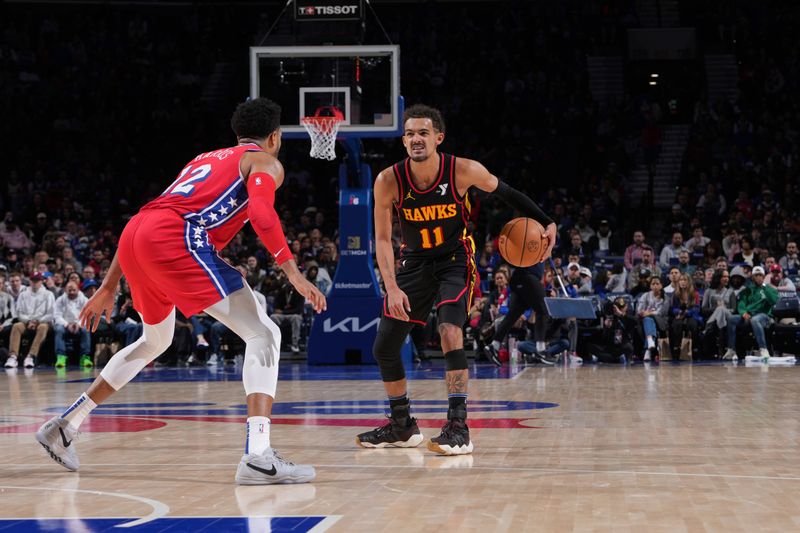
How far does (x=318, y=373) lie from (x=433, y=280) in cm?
717

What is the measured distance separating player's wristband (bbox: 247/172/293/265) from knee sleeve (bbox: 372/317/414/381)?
1.59 meters

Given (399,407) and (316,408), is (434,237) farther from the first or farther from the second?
(316,408)

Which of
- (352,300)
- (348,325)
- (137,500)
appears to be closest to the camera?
(137,500)

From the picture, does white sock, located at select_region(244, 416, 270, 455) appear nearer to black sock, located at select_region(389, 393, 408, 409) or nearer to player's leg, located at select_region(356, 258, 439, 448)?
player's leg, located at select_region(356, 258, 439, 448)

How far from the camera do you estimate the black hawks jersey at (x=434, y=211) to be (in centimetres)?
629

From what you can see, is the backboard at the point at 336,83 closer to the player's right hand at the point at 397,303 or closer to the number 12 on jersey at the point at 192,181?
the player's right hand at the point at 397,303

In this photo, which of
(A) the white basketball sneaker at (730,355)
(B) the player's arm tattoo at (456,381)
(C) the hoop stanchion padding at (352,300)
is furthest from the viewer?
(A) the white basketball sneaker at (730,355)

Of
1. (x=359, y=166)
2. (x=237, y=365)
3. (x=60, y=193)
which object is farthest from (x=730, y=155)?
(x=60, y=193)

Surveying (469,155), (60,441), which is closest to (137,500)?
(60,441)

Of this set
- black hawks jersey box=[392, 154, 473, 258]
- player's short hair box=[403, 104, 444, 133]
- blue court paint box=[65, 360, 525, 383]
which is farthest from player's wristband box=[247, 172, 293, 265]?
blue court paint box=[65, 360, 525, 383]

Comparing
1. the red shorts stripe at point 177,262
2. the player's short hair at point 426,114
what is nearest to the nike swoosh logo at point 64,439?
the red shorts stripe at point 177,262

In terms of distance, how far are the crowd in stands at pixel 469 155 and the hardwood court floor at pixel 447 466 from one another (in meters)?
6.16

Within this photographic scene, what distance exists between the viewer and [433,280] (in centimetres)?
641

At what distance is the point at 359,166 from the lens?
15133 millimetres
